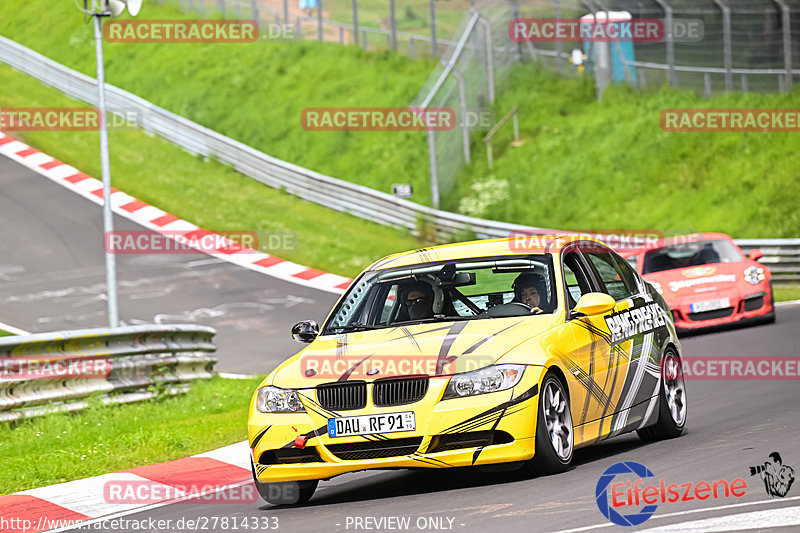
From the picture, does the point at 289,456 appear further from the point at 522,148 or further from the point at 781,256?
the point at 522,148

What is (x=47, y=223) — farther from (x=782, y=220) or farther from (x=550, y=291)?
(x=550, y=291)

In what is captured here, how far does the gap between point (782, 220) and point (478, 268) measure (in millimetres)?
20999

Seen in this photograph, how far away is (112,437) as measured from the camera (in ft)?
40.2

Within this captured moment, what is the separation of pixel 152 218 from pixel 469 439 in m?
23.0

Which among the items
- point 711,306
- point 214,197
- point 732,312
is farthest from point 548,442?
point 214,197

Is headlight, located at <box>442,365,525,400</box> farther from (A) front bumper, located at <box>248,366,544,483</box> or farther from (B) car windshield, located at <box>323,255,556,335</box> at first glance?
(B) car windshield, located at <box>323,255,556,335</box>

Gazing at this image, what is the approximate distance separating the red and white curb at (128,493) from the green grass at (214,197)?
54.2 feet

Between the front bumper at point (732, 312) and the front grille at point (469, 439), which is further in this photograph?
the front bumper at point (732, 312)

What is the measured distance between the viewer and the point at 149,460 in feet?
36.8

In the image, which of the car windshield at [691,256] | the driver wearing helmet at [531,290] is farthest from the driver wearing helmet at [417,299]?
the car windshield at [691,256]

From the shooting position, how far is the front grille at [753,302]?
1853cm

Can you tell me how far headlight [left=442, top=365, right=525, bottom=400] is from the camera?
7.86 meters

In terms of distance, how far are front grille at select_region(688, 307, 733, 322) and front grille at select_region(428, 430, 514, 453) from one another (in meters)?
11.3

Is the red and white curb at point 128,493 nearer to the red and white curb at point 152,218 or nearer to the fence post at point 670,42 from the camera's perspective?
the red and white curb at point 152,218
